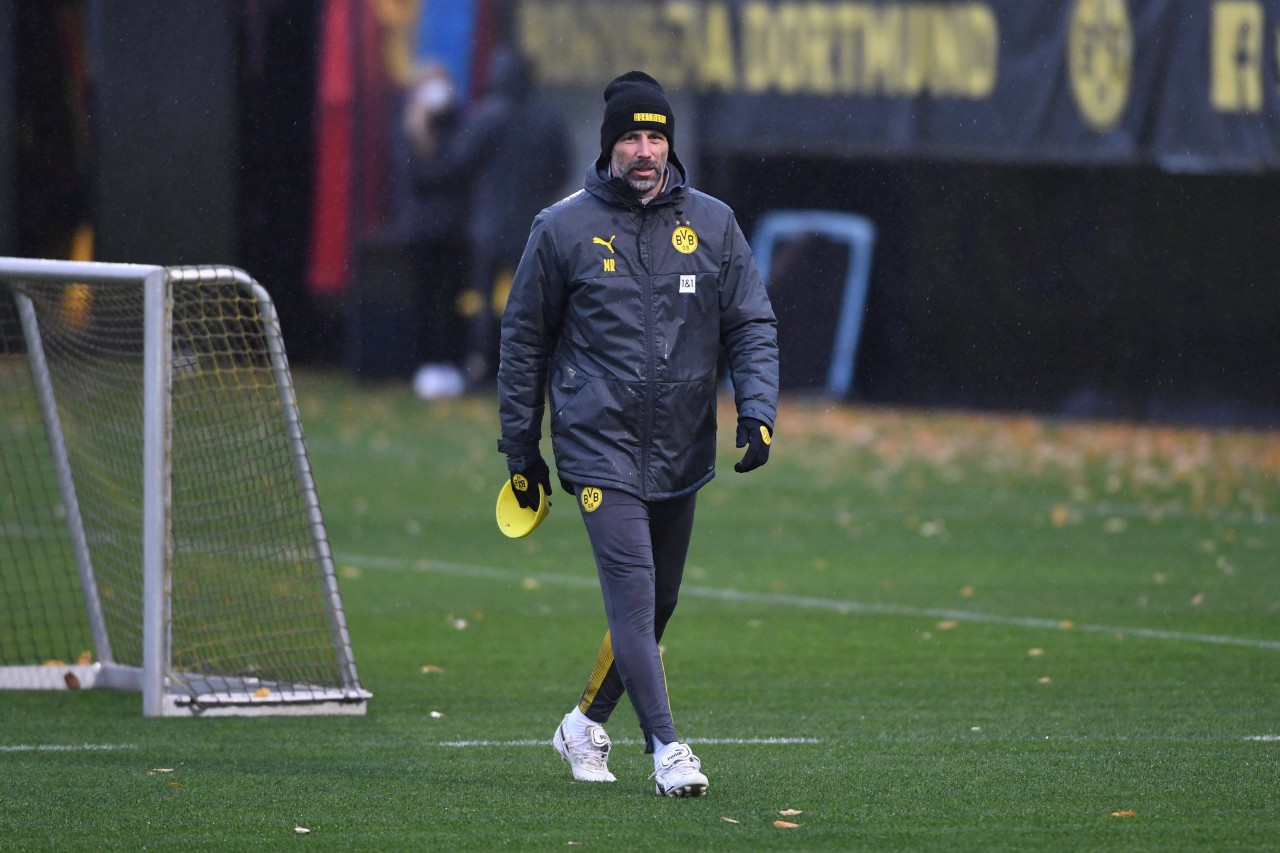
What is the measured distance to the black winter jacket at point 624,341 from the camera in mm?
6320

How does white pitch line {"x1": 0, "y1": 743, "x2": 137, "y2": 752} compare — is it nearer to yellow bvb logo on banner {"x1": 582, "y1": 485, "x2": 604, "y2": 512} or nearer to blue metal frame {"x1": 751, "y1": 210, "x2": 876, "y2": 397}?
yellow bvb logo on banner {"x1": 582, "y1": 485, "x2": 604, "y2": 512}

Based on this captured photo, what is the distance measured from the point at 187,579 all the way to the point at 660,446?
3.57 metres

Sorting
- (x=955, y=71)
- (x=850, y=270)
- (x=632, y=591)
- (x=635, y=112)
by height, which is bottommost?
(x=850, y=270)

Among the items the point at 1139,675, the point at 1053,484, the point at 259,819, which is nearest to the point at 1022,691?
the point at 1139,675

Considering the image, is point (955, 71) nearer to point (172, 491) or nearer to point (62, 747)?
point (172, 491)

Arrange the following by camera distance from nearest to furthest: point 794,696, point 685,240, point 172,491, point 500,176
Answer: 1. point 685,240
2. point 172,491
3. point 794,696
4. point 500,176

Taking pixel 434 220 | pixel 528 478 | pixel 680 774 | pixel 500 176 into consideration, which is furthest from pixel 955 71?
pixel 680 774

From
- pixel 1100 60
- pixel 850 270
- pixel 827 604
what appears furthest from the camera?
pixel 850 270

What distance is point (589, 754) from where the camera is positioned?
261 inches

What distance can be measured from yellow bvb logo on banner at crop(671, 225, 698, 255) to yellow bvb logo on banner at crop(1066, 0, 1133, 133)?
14.7 m

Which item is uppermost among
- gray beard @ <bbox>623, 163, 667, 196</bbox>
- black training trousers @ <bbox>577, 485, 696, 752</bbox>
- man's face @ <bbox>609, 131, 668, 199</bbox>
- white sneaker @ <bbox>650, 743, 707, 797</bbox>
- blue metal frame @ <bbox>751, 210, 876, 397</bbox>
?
man's face @ <bbox>609, 131, 668, 199</bbox>

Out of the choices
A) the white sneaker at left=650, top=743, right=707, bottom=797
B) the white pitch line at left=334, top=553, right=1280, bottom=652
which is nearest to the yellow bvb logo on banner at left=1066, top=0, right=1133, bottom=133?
the white pitch line at left=334, top=553, right=1280, bottom=652

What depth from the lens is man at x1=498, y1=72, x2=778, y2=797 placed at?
632 cm

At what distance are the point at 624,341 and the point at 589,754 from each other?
4.09 feet
